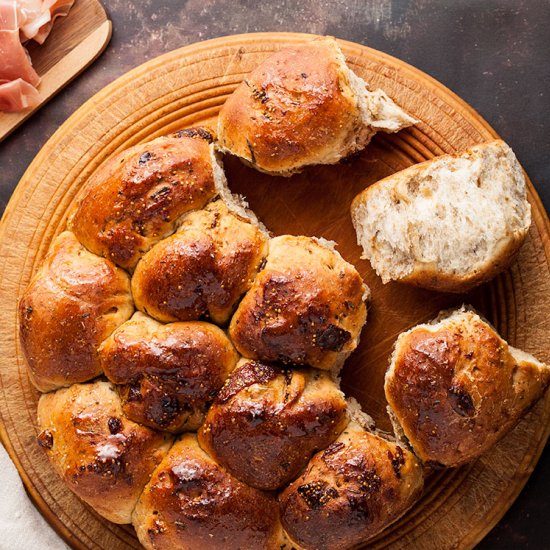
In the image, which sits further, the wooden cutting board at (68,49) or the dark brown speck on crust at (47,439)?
the wooden cutting board at (68,49)

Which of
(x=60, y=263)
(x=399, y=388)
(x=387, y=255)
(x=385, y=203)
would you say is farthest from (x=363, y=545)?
(x=60, y=263)

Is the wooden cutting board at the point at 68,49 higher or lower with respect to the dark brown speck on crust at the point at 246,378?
higher

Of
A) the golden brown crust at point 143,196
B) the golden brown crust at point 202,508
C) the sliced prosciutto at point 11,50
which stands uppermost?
the sliced prosciutto at point 11,50

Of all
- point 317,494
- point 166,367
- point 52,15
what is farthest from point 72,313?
point 52,15

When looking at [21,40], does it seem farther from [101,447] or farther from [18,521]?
[18,521]

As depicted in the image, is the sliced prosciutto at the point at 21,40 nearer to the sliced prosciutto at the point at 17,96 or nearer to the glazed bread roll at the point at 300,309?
the sliced prosciutto at the point at 17,96

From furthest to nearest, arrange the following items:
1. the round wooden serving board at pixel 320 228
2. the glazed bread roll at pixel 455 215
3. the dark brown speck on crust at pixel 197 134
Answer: the round wooden serving board at pixel 320 228 < the dark brown speck on crust at pixel 197 134 < the glazed bread roll at pixel 455 215

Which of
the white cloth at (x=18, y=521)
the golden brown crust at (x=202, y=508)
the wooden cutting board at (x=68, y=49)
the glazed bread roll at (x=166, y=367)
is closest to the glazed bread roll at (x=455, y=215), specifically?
the glazed bread roll at (x=166, y=367)
